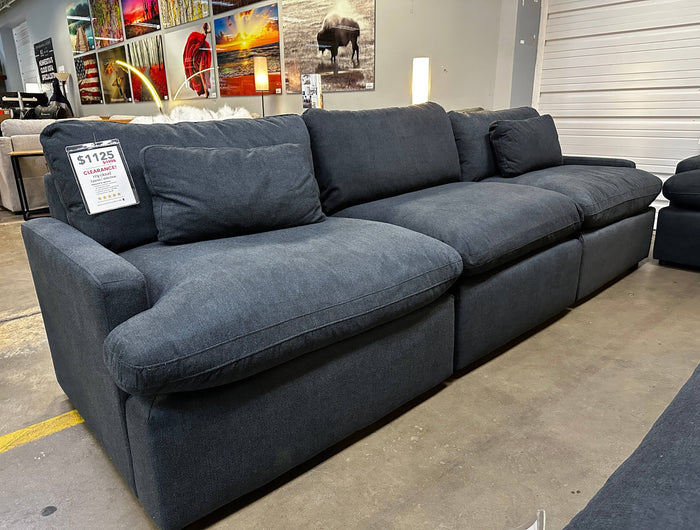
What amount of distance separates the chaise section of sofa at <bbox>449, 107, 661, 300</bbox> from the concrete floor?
507 mm

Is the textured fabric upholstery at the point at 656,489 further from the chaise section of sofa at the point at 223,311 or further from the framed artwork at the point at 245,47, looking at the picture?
the framed artwork at the point at 245,47

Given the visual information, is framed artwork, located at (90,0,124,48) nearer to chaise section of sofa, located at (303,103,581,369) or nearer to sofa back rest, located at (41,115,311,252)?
chaise section of sofa, located at (303,103,581,369)

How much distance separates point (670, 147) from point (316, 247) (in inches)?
156

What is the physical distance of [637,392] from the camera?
1.68 metres

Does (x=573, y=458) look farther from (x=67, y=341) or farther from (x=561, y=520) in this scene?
(x=67, y=341)

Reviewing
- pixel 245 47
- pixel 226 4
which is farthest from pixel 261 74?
pixel 226 4

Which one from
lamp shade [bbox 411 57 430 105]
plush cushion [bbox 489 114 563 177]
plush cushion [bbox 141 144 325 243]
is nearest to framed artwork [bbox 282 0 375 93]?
lamp shade [bbox 411 57 430 105]

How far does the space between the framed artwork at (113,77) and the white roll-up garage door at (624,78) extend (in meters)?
6.27

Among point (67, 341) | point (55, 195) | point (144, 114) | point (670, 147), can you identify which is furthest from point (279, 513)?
point (144, 114)

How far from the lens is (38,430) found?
1.53 m

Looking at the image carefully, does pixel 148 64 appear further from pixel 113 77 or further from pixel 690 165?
pixel 690 165

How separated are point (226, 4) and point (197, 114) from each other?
1.33 metres

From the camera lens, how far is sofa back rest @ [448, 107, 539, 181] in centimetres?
274

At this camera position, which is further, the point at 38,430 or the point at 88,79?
the point at 88,79
